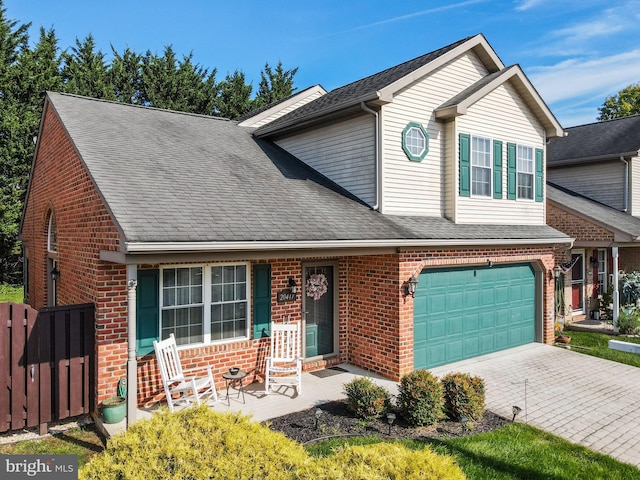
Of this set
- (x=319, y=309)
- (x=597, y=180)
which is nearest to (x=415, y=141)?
(x=319, y=309)

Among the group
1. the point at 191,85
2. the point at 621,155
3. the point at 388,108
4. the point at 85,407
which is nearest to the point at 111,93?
the point at 191,85

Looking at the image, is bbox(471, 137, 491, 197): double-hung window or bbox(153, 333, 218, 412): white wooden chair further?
bbox(471, 137, 491, 197): double-hung window

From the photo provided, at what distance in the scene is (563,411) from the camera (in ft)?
23.8

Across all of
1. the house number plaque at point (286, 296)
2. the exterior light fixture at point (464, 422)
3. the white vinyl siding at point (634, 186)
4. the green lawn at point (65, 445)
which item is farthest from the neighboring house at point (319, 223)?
the white vinyl siding at point (634, 186)

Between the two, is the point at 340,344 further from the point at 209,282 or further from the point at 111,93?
the point at 111,93

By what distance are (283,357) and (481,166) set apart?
22.0 feet

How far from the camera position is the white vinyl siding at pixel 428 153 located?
9.51 metres

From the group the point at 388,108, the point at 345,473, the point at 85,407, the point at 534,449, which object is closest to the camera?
the point at 345,473

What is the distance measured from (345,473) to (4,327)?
5.52 metres

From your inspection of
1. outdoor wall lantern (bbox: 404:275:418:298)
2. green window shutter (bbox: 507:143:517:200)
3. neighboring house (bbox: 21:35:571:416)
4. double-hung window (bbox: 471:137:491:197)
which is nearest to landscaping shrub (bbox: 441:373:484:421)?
neighboring house (bbox: 21:35:571:416)

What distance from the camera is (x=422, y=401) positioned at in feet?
21.4

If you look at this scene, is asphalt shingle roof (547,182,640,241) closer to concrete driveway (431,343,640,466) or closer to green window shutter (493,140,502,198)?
green window shutter (493,140,502,198)

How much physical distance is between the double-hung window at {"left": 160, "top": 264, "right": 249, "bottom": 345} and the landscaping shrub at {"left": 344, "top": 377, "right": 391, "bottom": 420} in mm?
2555

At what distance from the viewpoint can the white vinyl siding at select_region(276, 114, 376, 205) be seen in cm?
968
